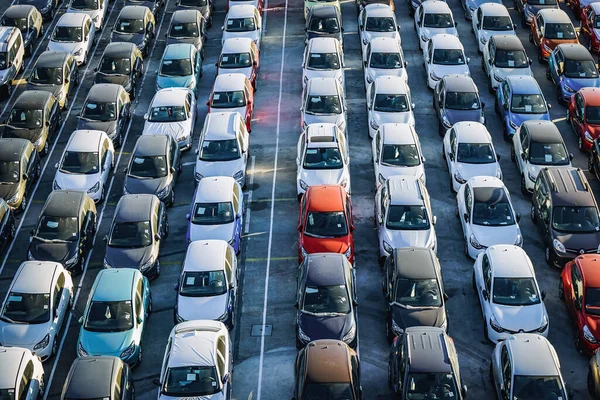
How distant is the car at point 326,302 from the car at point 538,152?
353 inches

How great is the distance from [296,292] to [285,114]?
41.3 feet

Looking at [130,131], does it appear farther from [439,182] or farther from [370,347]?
[370,347]

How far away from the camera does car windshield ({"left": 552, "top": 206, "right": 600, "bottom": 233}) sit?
35.5 metres

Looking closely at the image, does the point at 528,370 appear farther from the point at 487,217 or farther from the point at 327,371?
the point at 487,217

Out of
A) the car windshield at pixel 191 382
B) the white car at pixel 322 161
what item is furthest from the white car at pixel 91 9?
the car windshield at pixel 191 382

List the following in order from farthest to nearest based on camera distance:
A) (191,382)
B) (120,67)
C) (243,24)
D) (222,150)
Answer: (243,24)
(120,67)
(222,150)
(191,382)

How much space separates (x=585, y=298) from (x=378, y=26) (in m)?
20.6

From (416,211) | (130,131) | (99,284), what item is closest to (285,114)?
(130,131)

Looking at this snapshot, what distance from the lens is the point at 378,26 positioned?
4950 centimetres

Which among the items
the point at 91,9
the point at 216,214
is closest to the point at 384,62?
the point at 216,214

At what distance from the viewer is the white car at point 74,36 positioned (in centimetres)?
4947

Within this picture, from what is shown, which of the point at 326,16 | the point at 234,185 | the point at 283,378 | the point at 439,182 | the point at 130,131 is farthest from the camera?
the point at 326,16

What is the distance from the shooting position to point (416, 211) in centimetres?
3581

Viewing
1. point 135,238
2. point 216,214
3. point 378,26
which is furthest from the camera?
point 378,26
